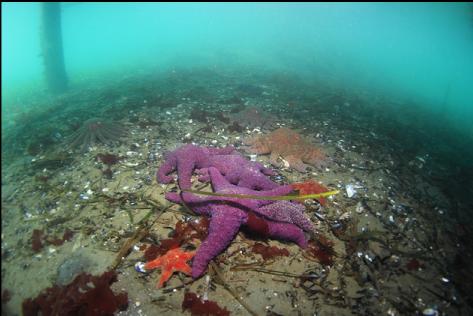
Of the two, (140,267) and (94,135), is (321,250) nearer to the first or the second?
(140,267)

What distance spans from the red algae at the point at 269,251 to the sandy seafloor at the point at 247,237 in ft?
0.32

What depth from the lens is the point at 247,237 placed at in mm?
4699

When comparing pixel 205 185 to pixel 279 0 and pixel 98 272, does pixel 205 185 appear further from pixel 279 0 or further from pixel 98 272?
pixel 279 0

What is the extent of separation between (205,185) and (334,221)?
2712mm

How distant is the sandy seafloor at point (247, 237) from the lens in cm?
394

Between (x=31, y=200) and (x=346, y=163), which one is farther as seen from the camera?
(x=346, y=163)

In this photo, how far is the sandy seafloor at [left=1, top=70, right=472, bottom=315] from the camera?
394cm

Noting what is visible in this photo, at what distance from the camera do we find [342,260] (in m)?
4.58

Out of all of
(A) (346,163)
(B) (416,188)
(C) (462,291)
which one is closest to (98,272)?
(C) (462,291)

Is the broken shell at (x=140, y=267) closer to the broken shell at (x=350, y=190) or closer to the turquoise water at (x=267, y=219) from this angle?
the turquoise water at (x=267, y=219)

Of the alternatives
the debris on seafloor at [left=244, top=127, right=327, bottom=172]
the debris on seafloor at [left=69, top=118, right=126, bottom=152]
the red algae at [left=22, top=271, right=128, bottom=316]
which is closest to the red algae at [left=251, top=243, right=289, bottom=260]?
the red algae at [left=22, top=271, right=128, bottom=316]

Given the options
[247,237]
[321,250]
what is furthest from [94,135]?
[321,250]

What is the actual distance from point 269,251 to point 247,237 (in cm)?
46

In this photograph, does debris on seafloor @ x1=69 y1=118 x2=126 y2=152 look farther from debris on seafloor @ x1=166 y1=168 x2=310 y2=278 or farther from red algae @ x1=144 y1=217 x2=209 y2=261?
red algae @ x1=144 y1=217 x2=209 y2=261
